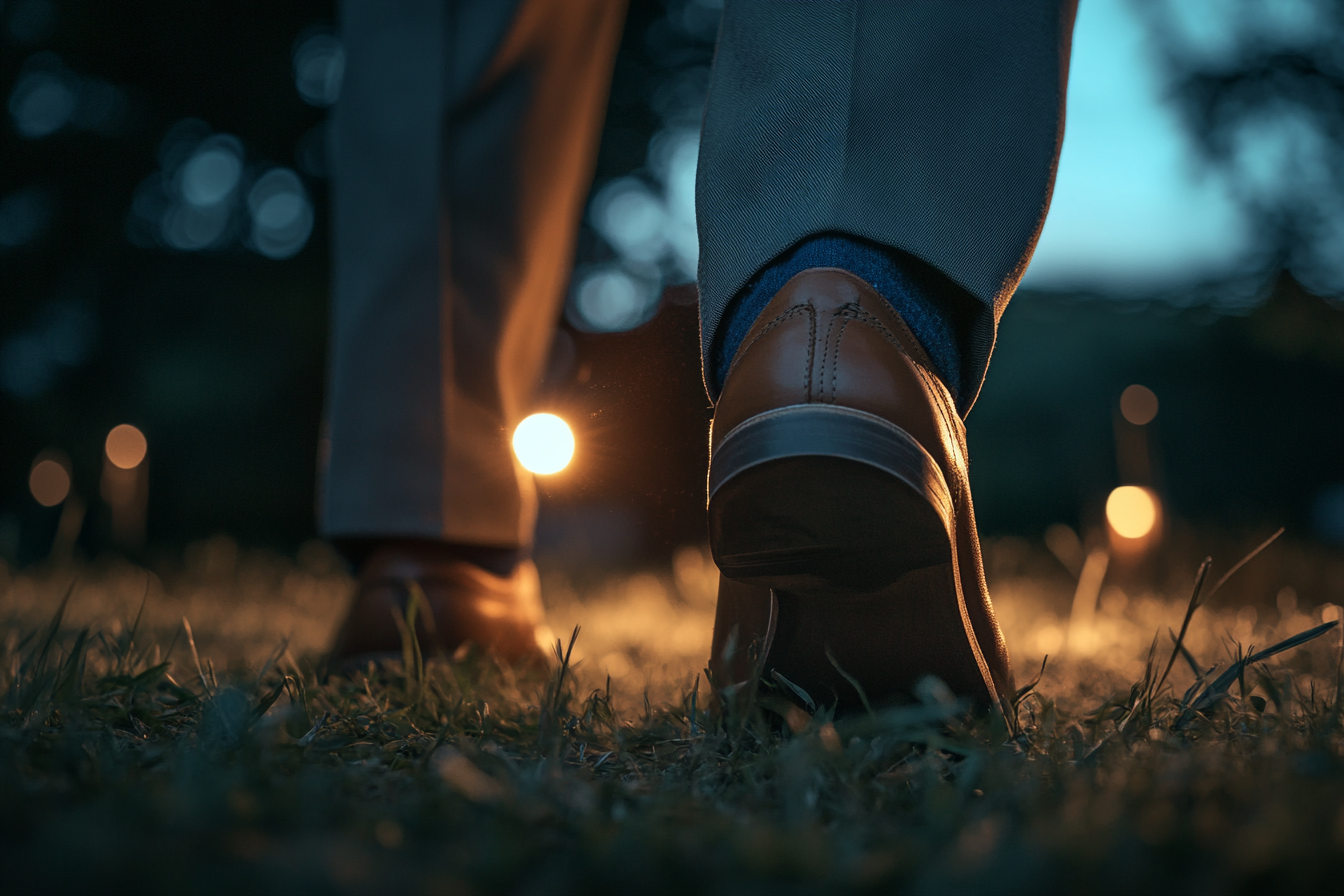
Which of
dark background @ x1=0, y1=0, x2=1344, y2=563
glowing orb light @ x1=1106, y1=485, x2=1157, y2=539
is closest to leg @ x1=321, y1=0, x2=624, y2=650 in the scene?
glowing orb light @ x1=1106, y1=485, x2=1157, y2=539

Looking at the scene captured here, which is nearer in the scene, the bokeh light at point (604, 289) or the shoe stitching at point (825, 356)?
the shoe stitching at point (825, 356)

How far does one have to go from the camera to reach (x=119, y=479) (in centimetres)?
443

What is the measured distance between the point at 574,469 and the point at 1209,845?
3.10ft

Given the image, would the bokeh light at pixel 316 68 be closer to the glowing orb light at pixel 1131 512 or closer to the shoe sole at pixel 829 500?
the glowing orb light at pixel 1131 512

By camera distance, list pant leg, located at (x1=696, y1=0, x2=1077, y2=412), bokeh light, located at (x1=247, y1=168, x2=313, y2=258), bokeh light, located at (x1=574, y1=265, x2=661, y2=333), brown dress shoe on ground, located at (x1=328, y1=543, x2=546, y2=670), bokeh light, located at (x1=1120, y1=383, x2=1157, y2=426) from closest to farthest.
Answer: pant leg, located at (x1=696, y1=0, x2=1077, y2=412) < brown dress shoe on ground, located at (x1=328, y1=543, x2=546, y2=670) < bokeh light, located at (x1=574, y1=265, x2=661, y2=333) < bokeh light, located at (x1=1120, y1=383, x2=1157, y2=426) < bokeh light, located at (x1=247, y1=168, x2=313, y2=258)

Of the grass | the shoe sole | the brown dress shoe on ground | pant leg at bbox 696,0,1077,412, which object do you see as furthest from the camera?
the brown dress shoe on ground

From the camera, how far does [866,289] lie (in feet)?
2.52

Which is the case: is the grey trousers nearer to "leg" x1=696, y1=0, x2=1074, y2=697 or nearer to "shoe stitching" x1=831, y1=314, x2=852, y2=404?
"leg" x1=696, y1=0, x2=1074, y2=697

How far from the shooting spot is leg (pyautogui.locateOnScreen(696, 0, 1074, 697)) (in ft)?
2.20

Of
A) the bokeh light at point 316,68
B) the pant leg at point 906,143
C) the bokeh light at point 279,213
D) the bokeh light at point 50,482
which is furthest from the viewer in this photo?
the bokeh light at point 279,213

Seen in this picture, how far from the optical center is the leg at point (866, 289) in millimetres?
671

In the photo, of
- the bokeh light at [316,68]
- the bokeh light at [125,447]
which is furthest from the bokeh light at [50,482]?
the bokeh light at [316,68]

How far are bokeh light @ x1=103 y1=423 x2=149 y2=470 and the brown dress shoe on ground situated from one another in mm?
3268

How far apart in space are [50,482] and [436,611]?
4.33m
